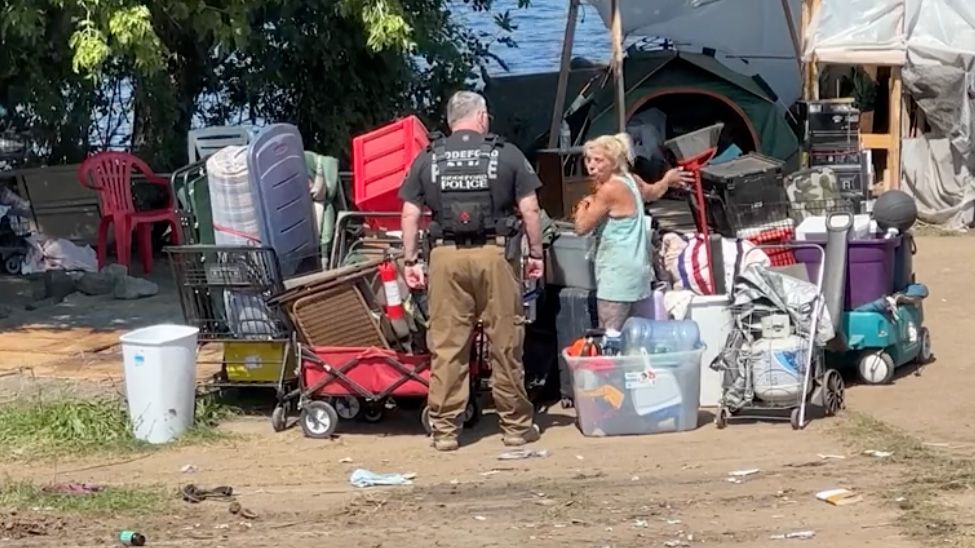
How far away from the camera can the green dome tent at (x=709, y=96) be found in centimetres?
1323

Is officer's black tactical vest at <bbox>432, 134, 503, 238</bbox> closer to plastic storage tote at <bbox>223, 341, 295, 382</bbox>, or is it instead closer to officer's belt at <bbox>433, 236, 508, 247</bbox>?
officer's belt at <bbox>433, 236, 508, 247</bbox>

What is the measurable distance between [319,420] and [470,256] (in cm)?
115

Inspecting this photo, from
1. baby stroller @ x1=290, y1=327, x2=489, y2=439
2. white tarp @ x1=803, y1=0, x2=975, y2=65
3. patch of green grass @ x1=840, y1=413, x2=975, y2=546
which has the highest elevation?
white tarp @ x1=803, y1=0, x2=975, y2=65

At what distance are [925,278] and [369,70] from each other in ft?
15.8

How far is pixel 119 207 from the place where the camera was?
1183cm

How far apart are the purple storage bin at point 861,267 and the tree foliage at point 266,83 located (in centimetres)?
357

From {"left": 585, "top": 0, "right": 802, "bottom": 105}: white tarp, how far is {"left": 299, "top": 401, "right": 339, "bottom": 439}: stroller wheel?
8.03 m

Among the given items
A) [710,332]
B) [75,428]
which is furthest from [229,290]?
[710,332]

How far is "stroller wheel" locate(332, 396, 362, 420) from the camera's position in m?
7.54

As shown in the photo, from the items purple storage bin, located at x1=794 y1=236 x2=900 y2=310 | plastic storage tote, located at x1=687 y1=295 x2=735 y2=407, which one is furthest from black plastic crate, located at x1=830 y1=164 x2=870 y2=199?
plastic storage tote, located at x1=687 y1=295 x2=735 y2=407

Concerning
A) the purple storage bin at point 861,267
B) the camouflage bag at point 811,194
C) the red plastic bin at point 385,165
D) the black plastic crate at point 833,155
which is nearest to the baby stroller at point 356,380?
the red plastic bin at point 385,165

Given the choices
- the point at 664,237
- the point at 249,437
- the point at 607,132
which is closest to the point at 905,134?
the point at 607,132

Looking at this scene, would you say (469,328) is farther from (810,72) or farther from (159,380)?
(810,72)

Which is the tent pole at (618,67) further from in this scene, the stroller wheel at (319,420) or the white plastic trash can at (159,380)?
the white plastic trash can at (159,380)
